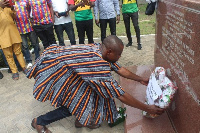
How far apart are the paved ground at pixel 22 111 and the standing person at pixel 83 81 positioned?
35cm

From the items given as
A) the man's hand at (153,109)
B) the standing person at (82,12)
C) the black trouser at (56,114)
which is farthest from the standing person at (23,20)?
the man's hand at (153,109)

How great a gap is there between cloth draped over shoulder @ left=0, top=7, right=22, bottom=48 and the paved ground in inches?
32.9

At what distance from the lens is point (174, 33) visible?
216cm

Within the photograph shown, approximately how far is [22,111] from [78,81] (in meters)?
1.55

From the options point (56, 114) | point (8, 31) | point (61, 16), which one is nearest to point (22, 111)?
point (56, 114)

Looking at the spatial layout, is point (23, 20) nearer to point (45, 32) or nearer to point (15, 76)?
point (45, 32)

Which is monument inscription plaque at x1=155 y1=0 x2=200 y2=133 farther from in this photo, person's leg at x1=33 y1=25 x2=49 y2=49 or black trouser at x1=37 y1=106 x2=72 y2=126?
person's leg at x1=33 y1=25 x2=49 y2=49

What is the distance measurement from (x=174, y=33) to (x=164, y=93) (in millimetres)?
678

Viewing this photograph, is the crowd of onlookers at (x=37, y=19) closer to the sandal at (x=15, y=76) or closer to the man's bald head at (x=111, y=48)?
the sandal at (x=15, y=76)

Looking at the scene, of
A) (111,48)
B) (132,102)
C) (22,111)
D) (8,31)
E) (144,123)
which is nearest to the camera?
(111,48)

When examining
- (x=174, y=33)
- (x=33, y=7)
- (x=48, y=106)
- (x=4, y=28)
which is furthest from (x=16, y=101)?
(x=174, y=33)

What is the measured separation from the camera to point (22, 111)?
312 cm

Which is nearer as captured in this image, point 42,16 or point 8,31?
point 8,31

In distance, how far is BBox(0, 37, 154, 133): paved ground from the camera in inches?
104
